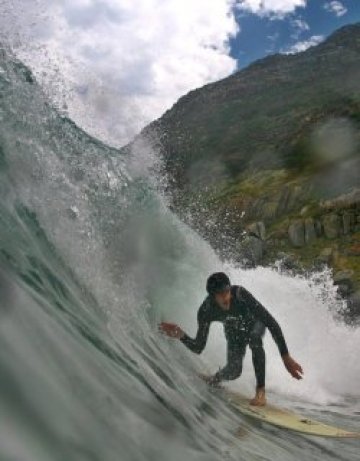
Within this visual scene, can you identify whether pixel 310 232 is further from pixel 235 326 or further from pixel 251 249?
pixel 235 326

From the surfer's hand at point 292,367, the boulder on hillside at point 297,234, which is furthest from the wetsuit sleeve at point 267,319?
the boulder on hillside at point 297,234

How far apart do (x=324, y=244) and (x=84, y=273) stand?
6673 cm

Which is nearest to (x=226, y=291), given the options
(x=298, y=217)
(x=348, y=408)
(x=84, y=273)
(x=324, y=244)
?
(x=84, y=273)

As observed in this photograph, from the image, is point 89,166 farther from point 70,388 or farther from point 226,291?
point 70,388

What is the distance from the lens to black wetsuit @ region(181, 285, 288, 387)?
31.6 ft

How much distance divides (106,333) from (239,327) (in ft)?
9.95

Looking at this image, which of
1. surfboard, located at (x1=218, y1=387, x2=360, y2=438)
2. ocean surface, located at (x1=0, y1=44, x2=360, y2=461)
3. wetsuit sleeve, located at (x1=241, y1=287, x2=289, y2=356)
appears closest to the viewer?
ocean surface, located at (x1=0, y1=44, x2=360, y2=461)

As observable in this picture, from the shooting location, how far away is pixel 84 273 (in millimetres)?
9055

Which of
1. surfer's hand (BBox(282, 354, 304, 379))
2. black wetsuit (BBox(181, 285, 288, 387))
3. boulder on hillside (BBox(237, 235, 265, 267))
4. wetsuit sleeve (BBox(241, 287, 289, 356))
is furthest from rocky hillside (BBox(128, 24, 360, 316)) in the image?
surfer's hand (BBox(282, 354, 304, 379))

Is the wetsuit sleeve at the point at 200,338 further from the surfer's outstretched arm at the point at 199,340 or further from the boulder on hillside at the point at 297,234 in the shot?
the boulder on hillside at the point at 297,234

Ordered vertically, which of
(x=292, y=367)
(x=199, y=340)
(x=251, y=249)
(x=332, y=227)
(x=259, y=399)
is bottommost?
(x=259, y=399)

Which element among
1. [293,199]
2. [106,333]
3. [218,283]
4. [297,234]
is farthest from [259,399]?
[293,199]

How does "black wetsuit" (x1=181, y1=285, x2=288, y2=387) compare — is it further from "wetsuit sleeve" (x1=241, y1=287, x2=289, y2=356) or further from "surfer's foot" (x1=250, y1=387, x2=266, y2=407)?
"surfer's foot" (x1=250, y1=387, x2=266, y2=407)

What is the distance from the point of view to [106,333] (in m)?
7.43
